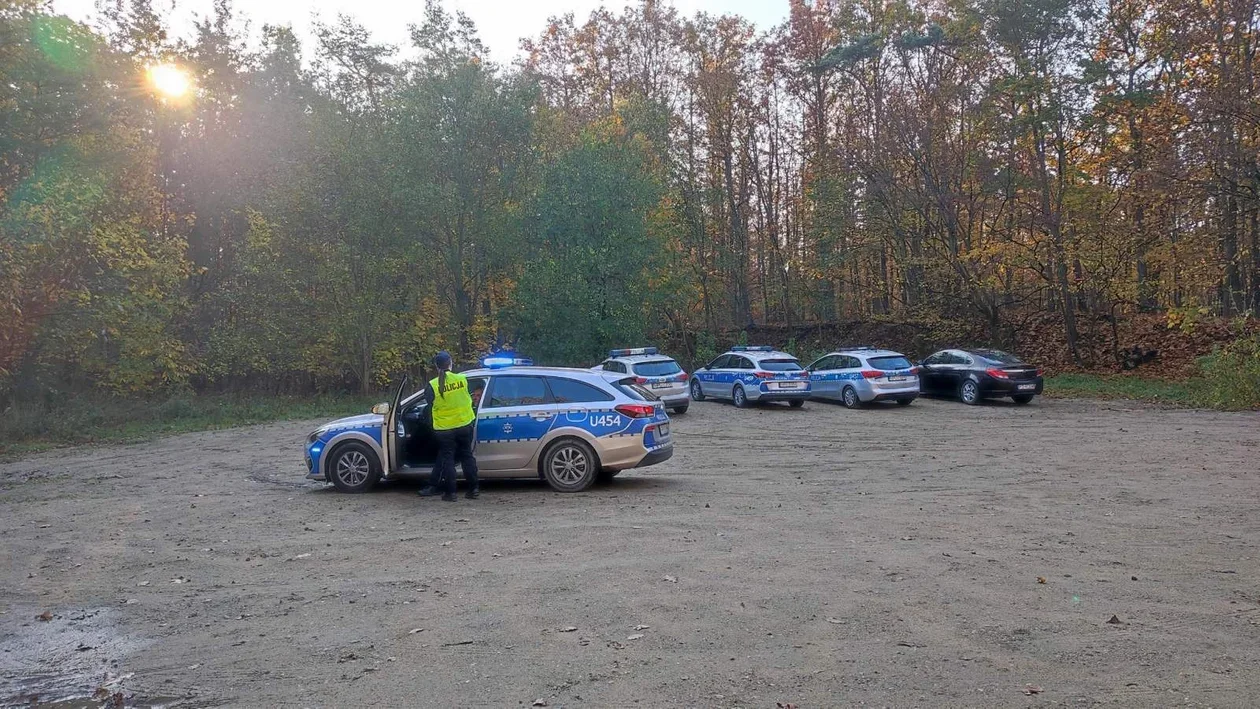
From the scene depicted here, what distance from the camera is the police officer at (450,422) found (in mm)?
9719

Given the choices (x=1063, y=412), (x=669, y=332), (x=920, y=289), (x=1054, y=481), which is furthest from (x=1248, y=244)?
(x=669, y=332)

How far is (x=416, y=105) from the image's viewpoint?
27.7m

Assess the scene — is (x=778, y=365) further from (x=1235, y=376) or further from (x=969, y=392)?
(x=1235, y=376)

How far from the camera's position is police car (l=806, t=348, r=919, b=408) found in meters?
21.4

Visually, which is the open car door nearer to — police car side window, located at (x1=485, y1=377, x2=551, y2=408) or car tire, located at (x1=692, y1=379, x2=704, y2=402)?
police car side window, located at (x1=485, y1=377, x2=551, y2=408)

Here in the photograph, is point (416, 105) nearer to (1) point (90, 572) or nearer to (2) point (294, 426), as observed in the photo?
(2) point (294, 426)

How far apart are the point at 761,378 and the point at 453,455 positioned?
510 inches

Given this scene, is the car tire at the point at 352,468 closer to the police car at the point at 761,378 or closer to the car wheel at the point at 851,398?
the police car at the point at 761,378

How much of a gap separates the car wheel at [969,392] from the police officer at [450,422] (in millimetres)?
16217

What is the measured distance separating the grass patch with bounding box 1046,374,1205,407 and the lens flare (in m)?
28.3

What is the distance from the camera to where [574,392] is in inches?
414

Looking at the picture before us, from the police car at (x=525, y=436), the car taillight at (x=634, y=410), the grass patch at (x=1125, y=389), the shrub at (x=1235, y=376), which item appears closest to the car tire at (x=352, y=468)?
the police car at (x=525, y=436)

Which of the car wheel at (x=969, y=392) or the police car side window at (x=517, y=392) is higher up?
the police car side window at (x=517, y=392)

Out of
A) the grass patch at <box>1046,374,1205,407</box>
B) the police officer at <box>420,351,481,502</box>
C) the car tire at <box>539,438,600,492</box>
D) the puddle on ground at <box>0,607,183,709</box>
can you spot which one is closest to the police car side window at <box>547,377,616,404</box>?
the car tire at <box>539,438,600,492</box>
